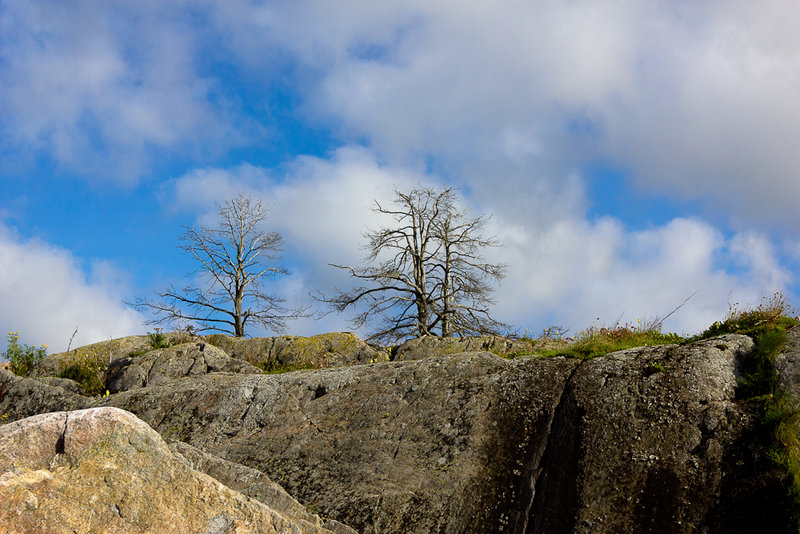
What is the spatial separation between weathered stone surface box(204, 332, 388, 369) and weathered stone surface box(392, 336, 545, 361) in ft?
3.00

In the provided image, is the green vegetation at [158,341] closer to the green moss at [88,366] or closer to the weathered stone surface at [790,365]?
the green moss at [88,366]

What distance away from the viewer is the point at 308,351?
19.3m

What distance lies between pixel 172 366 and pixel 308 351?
15.0 feet

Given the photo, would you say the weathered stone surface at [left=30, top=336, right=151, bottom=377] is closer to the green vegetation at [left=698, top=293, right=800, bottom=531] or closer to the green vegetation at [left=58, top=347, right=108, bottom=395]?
the green vegetation at [left=58, top=347, right=108, bottom=395]

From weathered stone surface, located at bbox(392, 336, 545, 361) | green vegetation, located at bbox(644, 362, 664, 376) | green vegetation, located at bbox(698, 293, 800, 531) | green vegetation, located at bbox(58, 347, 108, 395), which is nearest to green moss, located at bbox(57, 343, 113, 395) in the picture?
green vegetation, located at bbox(58, 347, 108, 395)

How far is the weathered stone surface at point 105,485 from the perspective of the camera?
4738 millimetres

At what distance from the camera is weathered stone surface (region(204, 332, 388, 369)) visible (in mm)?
18688

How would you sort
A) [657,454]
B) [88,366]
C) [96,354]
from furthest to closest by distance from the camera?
[96,354] < [88,366] < [657,454]

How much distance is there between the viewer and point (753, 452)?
737 centimetres

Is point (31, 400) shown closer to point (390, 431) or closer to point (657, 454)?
point (390, 431)

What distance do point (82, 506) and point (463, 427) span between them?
5601mm

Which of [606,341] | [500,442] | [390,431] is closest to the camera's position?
[500,442]

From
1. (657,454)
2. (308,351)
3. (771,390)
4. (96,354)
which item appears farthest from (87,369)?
(771,390)

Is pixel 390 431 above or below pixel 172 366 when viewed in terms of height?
below
